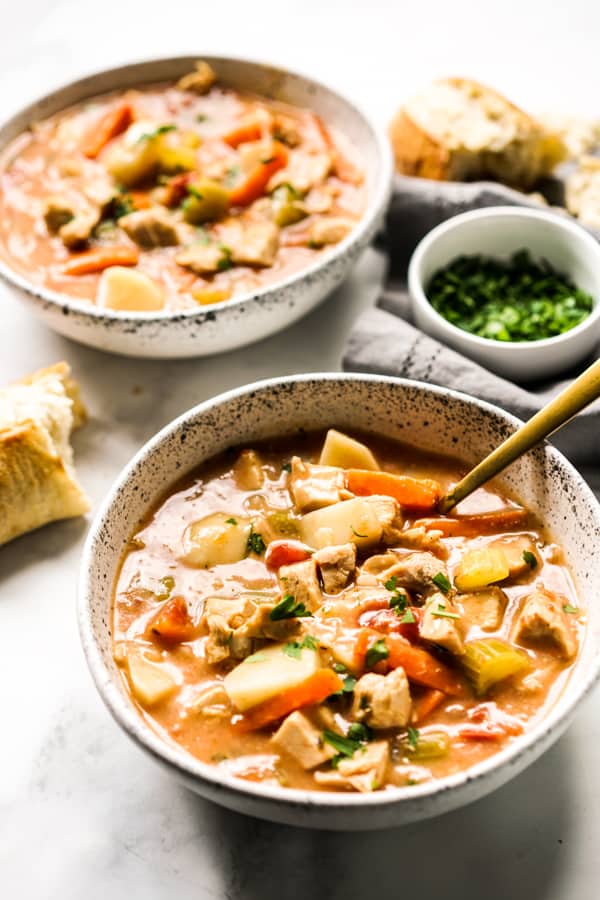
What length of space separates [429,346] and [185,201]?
4.25 feet

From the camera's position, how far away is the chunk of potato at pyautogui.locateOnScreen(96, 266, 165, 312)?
13.0 feet

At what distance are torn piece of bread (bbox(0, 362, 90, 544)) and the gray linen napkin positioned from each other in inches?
41.3

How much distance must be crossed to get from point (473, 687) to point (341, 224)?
2.12m

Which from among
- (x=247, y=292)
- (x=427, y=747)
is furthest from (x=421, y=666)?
(x=247, y=292)

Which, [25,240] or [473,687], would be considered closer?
[473,687]

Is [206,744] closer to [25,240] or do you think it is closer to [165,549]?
[165,549]

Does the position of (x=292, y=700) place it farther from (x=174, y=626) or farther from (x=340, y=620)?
(x=174, y=626)

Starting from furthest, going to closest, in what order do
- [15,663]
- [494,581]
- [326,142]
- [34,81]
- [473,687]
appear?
1. [34,81]
2. [326,142]
3. [15,663]
4. [494,581]
5. [473,687]

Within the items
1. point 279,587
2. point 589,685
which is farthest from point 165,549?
point 589,685

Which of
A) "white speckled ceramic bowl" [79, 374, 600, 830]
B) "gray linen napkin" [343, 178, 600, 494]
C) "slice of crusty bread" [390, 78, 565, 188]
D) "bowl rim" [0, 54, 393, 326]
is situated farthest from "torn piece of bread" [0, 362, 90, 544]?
"slice of crusty bread" [390, 78, 565, 188]

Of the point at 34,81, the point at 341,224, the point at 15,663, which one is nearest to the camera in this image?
the point at 15,663

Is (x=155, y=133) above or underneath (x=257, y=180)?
above

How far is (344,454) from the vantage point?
3303 millimetres

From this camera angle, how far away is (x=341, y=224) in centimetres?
425
